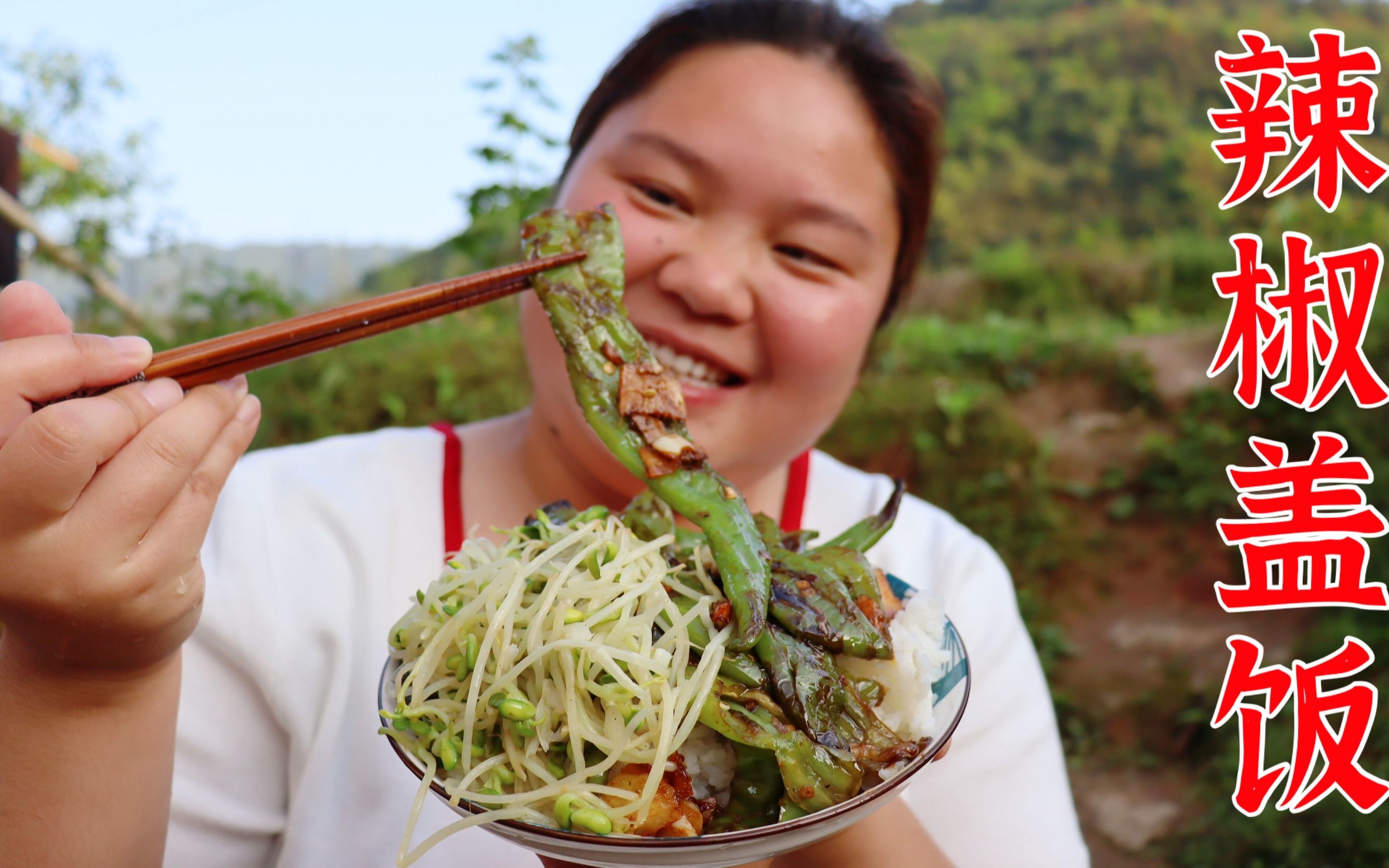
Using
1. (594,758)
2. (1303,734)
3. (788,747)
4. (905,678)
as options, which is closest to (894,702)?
(905,678)

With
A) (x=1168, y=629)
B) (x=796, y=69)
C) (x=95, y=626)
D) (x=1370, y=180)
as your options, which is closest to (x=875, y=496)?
(x=796, y=69)

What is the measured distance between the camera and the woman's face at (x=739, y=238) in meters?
2.31

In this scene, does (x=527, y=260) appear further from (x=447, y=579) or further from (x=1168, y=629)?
(x=1168, y=629)

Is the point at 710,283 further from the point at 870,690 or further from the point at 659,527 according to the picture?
the point at 870,690

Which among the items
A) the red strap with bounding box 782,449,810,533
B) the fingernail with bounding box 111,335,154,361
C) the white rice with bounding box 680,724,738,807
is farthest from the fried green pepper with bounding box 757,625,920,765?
the red strap with bounding box 782,449,810,533

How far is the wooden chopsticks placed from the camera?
141cm

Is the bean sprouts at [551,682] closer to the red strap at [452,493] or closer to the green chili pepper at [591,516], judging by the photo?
the green chili pepper at [591,516]

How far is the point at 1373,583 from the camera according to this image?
5.37m

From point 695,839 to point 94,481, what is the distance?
3.19 feet

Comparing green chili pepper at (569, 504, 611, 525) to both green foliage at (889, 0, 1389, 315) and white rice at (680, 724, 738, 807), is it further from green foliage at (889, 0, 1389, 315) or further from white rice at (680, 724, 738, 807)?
green foliage at (889, 0, 1389, 315)

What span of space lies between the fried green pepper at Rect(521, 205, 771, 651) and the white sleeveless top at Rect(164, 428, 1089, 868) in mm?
887

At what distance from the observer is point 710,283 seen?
7.36ft

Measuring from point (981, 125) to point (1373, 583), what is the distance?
57.4 ft

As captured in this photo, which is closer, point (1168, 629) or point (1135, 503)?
point (1168, 629)
